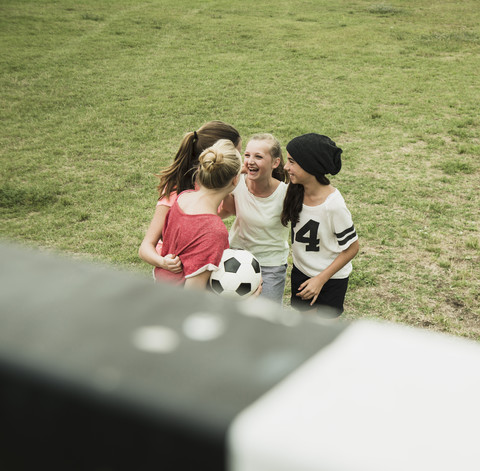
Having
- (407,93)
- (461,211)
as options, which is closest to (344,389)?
(461,211)

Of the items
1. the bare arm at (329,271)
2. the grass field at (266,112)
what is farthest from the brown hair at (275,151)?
the grass field at (266,112)

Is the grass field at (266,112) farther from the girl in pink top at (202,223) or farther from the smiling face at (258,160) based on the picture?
the girl in pink top at (202,223)

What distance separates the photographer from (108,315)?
0.37m

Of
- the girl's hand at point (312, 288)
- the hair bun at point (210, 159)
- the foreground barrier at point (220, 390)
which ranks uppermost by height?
the foreground barrier at point (220, 390)

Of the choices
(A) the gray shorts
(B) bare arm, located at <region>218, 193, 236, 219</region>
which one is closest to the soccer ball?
(A) the gray shorts

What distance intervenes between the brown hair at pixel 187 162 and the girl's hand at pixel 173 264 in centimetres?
45

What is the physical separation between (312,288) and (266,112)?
7.40 m

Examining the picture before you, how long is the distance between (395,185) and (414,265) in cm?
207

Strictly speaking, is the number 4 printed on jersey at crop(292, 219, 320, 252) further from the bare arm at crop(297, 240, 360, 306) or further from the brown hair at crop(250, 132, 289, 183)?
the brown hair at crop(250, 132, 289, 183)

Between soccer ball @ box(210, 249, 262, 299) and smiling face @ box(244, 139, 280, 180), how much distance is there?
50 centimetres

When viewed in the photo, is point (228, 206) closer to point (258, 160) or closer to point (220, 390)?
point (258, 160)

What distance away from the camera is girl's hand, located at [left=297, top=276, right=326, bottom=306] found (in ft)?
10.7

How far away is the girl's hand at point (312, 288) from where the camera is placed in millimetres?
3254

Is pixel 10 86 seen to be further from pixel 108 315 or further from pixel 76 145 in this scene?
pixel 108 315
